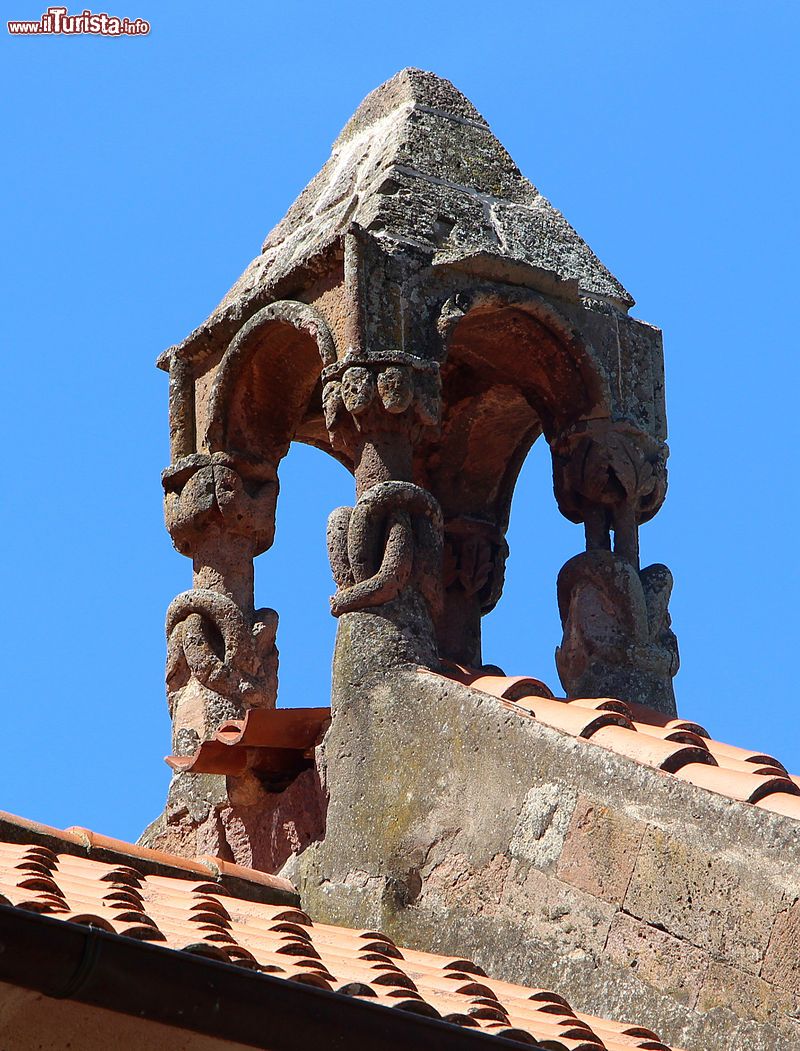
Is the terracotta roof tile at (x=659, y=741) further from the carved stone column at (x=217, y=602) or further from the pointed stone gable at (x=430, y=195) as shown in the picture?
the pointed stone gable at (x=430, y=195)

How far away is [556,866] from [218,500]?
10.7 feet

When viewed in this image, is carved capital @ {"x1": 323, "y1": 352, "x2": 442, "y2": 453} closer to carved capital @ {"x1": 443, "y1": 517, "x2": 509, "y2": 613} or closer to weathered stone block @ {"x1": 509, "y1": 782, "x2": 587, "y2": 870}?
carved capital @ {"x1": 443, "y1": 517, "x2": 509, "y2": 613}

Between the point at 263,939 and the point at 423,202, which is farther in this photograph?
the point at 423,202

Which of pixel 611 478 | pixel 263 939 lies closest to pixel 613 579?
pixel 611 478

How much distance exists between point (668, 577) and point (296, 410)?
1.88 metres

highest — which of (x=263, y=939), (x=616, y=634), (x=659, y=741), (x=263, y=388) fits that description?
(x=263, y=388)

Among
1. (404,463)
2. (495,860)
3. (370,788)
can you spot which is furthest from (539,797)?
(404,463)

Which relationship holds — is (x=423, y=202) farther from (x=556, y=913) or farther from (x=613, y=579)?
(x=556, y=913)

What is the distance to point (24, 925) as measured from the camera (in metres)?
3.82

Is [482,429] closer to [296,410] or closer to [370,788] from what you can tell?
[296,410]

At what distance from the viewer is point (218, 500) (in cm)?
910

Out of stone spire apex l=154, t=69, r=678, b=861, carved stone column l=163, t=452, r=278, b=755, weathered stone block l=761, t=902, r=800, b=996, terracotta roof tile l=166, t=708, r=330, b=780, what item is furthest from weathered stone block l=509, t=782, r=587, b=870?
carved stone column l=163, t=452, r=278, b=755

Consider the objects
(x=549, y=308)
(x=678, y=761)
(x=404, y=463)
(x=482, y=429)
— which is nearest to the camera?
(x=678, y=761)

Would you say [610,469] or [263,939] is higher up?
[610,469]
